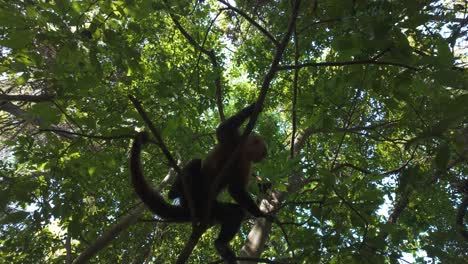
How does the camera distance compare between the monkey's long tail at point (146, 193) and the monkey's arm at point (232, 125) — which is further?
the monkey's arm at point (232, 125)

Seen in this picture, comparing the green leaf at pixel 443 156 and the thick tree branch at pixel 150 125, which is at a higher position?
the thick tree branch at pixel 150 125

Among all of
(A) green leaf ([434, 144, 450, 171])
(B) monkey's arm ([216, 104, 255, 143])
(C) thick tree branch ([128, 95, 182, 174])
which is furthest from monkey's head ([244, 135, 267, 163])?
(A) green leaf ([434, 144, 450, 171])

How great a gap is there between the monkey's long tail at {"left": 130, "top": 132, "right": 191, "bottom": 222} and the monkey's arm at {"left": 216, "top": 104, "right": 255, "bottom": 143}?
106cm

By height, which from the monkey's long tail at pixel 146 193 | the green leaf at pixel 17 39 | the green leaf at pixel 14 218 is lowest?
the green leaf at pixel 14 218

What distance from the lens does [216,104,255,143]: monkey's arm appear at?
15.9 feet

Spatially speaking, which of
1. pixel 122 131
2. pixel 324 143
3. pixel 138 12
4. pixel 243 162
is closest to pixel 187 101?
pixel 243 162

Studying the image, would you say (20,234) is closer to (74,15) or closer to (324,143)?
(74,15)

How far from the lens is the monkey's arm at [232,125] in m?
4.85

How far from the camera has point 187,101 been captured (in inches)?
211

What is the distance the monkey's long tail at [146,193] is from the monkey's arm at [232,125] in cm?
106

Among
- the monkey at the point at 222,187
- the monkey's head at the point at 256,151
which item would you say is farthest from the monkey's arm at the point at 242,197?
the monkey's head at the point at 256,151

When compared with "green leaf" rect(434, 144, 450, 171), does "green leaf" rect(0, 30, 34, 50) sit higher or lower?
higher

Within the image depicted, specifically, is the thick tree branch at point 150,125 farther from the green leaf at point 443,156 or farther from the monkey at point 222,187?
the green leaf at point 443,156

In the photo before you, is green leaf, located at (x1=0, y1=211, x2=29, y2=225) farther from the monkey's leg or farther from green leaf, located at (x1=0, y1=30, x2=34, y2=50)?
the monkey's leg
